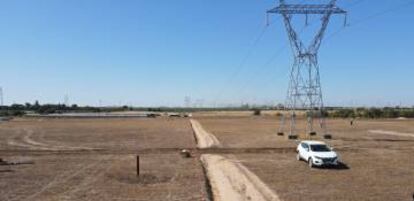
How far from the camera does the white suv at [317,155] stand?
3647 cm

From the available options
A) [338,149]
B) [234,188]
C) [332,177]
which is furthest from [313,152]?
[338,149]

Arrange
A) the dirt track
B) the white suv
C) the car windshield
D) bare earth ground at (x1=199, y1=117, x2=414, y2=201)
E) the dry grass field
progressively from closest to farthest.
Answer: the dirt track → bare earth ground at (x1=199, y1=117, x2=414, y2=201) → the dry grass field → the white suv → the car windshield

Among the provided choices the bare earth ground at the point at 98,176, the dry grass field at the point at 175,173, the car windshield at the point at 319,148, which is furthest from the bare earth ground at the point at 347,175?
the bare earth ground at the point at 98,176

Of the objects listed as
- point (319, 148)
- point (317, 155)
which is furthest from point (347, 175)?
point (319, 148)

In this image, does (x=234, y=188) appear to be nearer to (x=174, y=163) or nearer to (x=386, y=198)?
(x=386, y=198)

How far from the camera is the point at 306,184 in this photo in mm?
28609

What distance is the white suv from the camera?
120 feet

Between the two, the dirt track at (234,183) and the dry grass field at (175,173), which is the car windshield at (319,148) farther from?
the dirt track at (234,183)

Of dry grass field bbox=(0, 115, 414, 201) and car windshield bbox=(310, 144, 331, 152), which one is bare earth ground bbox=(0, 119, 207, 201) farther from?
car windshield bbox=(310, 144, 331, 152)

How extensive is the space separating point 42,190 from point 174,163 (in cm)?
1435

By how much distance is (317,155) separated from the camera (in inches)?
1449

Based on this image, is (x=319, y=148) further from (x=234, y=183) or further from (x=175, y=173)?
(x=234, y=183)

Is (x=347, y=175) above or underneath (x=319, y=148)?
underneath

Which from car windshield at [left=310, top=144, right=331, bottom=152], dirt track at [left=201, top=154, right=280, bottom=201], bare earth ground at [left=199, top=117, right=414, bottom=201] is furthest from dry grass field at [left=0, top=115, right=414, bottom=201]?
car windshield at [left=310, top=144, right=331, bottom=152]
